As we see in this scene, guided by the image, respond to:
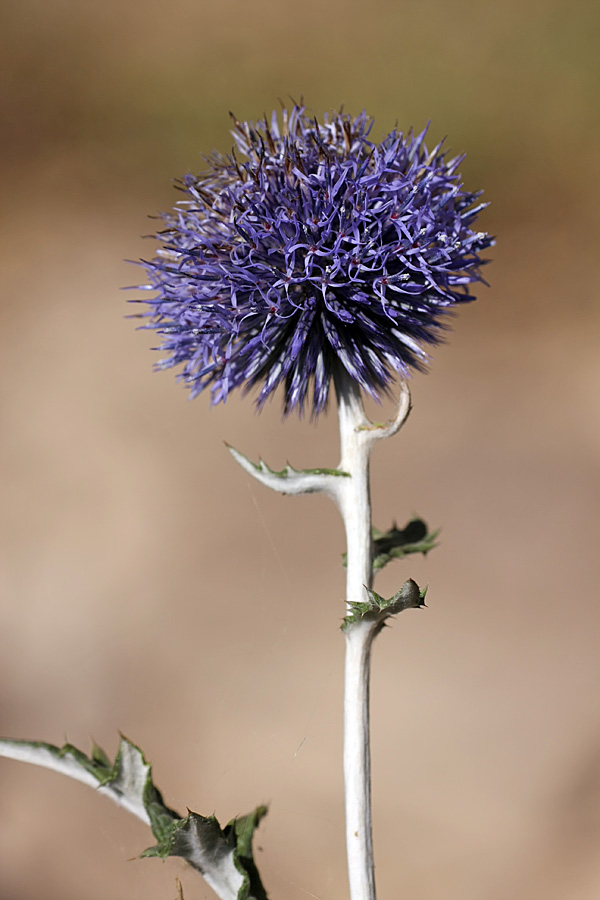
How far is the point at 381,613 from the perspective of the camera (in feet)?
3.14

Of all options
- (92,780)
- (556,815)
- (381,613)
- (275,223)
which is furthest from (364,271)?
(556,815)

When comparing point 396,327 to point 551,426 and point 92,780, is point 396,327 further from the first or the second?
point 551,426

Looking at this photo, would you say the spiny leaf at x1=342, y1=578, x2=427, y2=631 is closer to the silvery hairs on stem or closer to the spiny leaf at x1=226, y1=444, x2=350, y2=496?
the silvery hairs on stem

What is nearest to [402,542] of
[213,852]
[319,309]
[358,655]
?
[358,655]

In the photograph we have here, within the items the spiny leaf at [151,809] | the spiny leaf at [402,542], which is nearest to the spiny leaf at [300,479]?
the spiny leaf at [402,542]

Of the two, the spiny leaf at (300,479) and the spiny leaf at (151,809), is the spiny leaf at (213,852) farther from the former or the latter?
the spiny leaf at (300,479)

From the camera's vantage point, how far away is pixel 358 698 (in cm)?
103

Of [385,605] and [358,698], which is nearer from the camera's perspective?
[385,605]

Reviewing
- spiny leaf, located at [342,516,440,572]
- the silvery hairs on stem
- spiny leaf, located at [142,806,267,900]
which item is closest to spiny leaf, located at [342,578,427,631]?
the silvery hairs on stem

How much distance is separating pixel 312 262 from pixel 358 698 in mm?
618

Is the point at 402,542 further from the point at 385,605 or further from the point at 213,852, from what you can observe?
the point at 213,852

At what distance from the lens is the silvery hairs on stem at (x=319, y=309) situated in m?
1.02

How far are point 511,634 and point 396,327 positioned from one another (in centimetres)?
229

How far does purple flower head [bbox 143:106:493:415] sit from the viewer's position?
106cm
